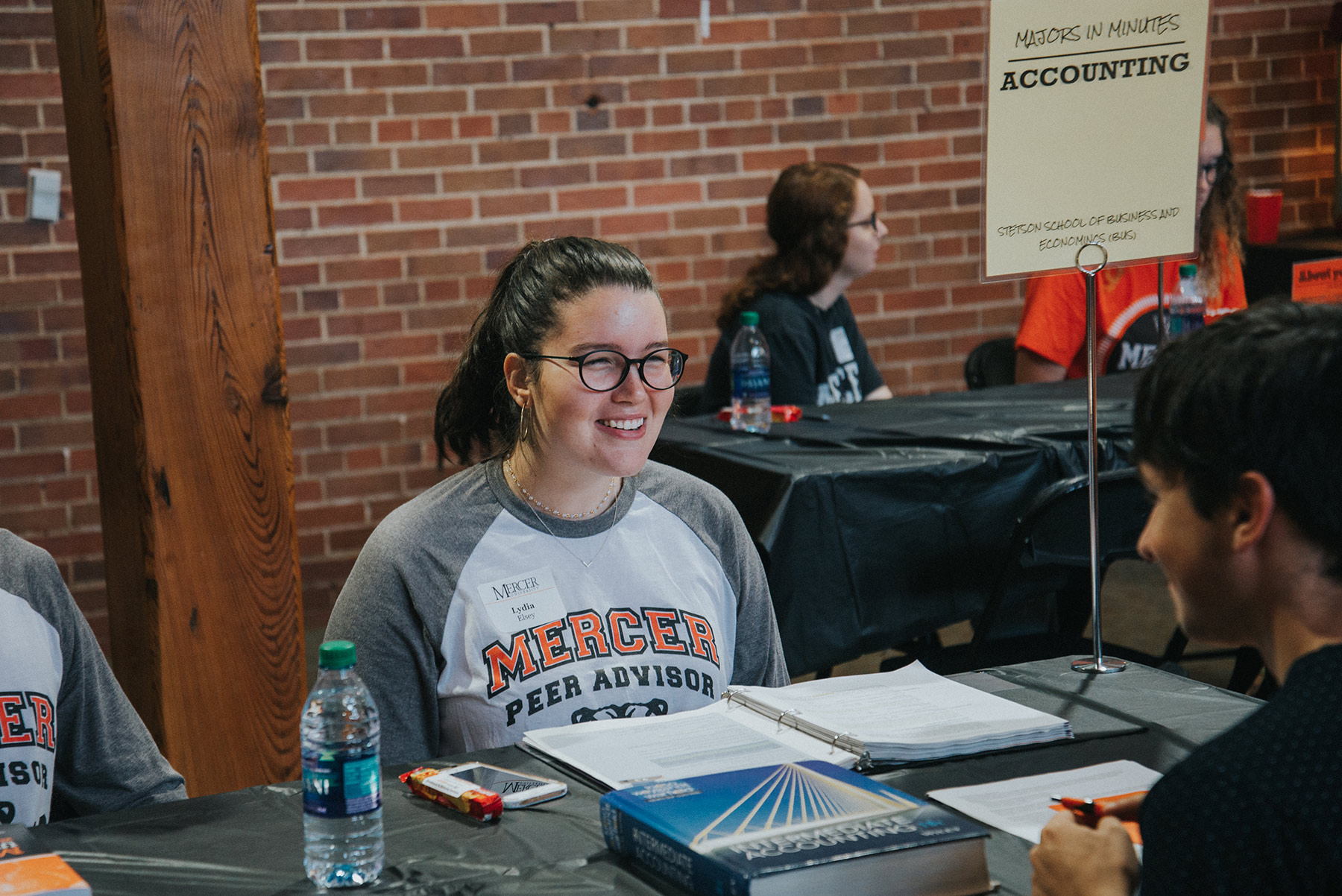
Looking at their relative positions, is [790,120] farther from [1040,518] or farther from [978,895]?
[978,895]

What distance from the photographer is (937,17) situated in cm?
458

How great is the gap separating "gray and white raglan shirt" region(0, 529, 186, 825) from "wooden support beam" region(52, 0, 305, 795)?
0.53 metres

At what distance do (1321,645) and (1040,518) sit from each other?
1524mm

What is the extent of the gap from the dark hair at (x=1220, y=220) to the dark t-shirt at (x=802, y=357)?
0.93m

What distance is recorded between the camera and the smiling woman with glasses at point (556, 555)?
61.9 inches

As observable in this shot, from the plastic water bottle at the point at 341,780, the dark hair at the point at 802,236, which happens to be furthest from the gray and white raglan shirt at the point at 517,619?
the dark hair at the point at 802,236

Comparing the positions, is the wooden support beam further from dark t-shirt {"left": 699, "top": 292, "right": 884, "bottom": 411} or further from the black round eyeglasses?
dark t-shirt {"left": 699, "top": 292, "right": 884, "bottom": 411}

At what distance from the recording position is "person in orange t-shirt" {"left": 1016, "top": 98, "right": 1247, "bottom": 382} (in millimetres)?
3602

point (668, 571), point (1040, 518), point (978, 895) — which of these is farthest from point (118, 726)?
point (1040, 518)

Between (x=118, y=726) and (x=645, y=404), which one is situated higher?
(x=645, y=404)

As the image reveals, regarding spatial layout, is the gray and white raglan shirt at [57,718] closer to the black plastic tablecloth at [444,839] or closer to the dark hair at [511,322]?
the black plastic tablecloth at [444,839]

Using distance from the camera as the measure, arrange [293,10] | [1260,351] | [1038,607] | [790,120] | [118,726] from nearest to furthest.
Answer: [1260,351], [118,726], [1038,607], [293,10], [790,120]

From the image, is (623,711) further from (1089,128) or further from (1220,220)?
(1220,220)

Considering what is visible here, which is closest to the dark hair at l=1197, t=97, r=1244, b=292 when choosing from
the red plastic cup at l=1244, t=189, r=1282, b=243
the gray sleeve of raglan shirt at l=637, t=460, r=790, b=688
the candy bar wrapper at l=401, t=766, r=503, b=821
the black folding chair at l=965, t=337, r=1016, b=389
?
the black folding chair at l=965, t=337, r=1016, b=389
